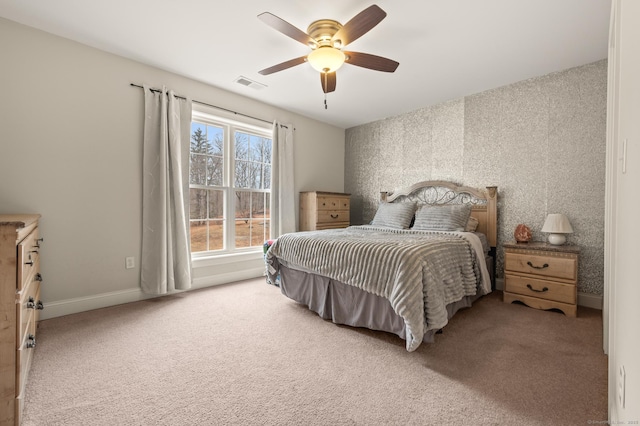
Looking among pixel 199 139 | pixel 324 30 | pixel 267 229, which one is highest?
pixel 324 30

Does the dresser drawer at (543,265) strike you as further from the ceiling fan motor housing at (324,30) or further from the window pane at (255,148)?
the window pane at (255,148)

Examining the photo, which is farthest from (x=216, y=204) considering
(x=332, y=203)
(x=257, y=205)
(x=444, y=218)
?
(x=444, y=218)

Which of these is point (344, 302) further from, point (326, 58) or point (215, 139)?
point (215, 139)

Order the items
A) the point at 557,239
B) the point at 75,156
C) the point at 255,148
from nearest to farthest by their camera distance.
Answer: the point at 75,156 < the point at 557,239 < the point at 255,148

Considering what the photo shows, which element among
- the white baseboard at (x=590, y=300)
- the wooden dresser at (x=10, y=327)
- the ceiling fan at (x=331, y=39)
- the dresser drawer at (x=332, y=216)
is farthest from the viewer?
the dresser drawer at (x=332, y=216)

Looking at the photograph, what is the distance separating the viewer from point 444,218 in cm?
338

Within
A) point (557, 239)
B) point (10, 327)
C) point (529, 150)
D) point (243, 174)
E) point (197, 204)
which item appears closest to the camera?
point (10, 327)

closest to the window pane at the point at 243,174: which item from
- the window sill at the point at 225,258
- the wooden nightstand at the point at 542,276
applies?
the window sill at the point at 225,258

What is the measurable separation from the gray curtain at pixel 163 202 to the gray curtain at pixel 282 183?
4.41 feet

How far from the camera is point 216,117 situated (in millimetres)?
3719

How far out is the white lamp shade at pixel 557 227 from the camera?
285cm

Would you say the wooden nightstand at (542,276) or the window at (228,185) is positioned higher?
the window at (228,185)

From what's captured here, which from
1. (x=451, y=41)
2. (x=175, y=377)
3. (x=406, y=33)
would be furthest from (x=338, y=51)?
(x=175, y=377)

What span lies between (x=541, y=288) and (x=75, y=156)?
15.3ft
